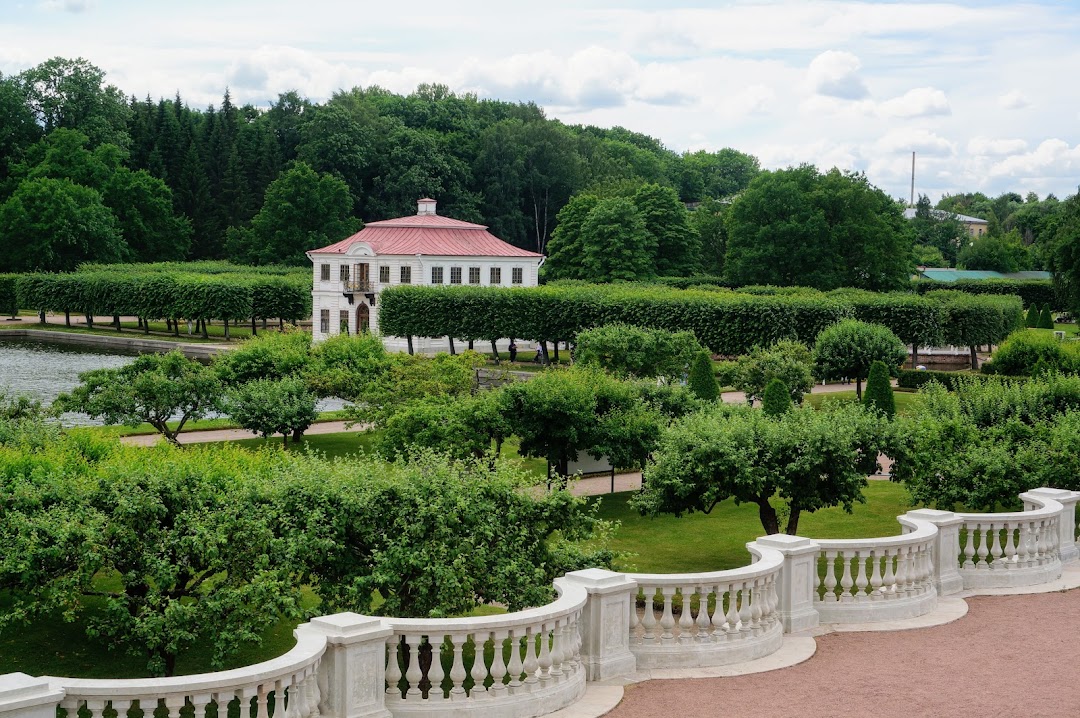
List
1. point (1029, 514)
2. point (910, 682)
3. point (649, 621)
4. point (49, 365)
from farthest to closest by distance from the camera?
point (49, 365) < point (1029, 514) < point (649, 621) < point (910, 682)

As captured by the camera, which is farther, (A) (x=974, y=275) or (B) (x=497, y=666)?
(A) (x=974, y=275)

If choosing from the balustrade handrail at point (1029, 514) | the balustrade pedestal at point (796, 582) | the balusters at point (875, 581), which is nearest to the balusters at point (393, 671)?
the balustrade pedestal at point (796, 582)

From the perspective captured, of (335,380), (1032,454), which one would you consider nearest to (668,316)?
(335,380)

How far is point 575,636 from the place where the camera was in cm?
1248

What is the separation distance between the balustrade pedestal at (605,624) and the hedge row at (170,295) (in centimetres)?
6760

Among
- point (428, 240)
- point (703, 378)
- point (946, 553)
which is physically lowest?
point (946, 553)

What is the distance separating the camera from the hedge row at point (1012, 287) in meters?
99.6

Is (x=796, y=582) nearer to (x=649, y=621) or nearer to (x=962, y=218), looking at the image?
(x=649, y=621)

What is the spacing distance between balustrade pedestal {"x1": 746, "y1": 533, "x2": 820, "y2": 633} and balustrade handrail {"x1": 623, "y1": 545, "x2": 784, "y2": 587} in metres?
0.14

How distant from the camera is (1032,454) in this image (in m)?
21.1

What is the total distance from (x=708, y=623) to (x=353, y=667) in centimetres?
432

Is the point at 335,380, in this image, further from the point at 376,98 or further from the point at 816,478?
the point at 376,98

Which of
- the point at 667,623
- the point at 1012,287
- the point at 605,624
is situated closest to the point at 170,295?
the point at 1012,287

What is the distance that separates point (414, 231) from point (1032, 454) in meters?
56.7
